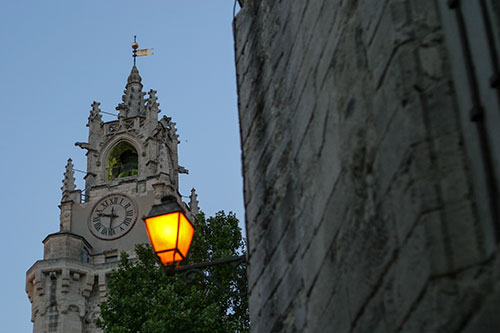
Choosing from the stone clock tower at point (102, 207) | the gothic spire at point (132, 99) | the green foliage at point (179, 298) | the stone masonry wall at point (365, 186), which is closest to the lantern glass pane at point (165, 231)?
the stone masonry wall at point (365, 186)

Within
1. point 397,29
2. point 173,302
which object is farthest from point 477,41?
point 173,302

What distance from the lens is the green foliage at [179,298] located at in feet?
84.1

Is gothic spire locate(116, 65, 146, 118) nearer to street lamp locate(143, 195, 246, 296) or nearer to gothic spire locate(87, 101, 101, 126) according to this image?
gothic spire locate(87, 101, 101, 126)

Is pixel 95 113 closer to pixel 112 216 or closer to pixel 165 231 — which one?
pixel 112 216

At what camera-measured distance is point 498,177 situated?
9.56 ft

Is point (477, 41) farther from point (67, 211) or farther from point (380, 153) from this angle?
point (67, 211)

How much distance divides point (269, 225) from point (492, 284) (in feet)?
11.3

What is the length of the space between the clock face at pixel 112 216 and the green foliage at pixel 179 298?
16234 millimetres

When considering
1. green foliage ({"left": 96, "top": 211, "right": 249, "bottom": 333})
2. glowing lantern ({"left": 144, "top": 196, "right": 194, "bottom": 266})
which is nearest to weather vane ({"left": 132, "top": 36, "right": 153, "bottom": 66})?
green foliage ({"left": 96, "top": 211, "right": 249, "bottom": 333})

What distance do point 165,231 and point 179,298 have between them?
59.5 feet

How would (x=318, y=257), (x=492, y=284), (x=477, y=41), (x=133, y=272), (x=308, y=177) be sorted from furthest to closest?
1. (x=133, y=272)
2. (x=308, y=177)
3. (x=318, y=257)
4. (x=477, y=41)
5. (x=492, y=284)

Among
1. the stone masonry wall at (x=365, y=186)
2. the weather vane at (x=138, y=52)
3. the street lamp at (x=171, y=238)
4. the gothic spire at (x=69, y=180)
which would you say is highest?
the weather vane at (x=138, y=52)

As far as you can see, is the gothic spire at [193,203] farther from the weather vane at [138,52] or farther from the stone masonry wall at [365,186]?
the stone masonry wall at [365,186]

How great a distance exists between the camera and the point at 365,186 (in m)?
3.97
